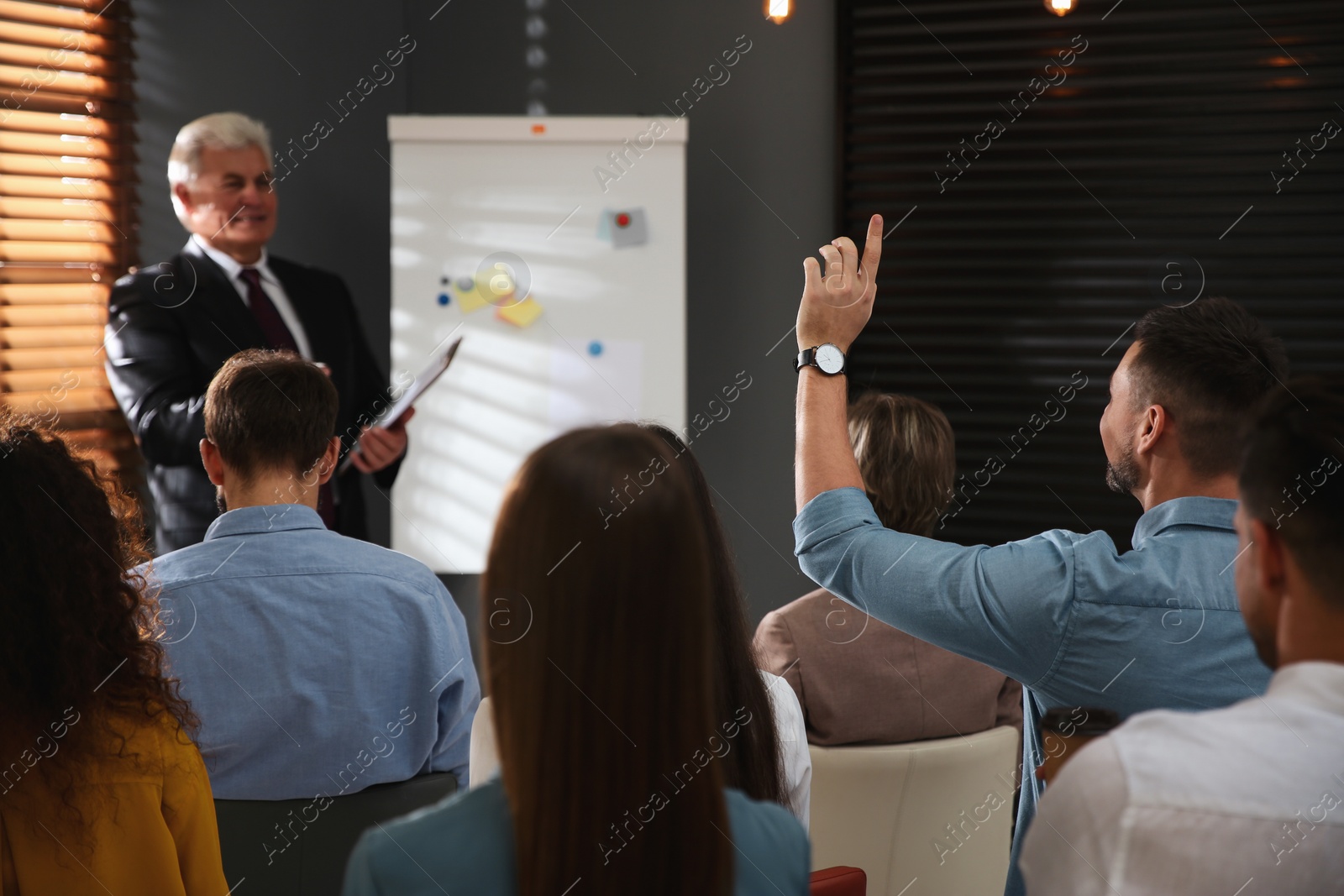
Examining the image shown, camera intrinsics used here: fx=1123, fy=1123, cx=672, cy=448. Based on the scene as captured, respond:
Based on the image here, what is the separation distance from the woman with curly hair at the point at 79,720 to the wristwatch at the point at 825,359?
83cm

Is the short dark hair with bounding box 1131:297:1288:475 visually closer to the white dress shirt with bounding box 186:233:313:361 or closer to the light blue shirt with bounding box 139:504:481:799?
the light blue shirt with bounding box 139:504:481:799

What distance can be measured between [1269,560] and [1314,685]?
10 cm

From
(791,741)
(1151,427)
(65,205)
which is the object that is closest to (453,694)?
(791,741)

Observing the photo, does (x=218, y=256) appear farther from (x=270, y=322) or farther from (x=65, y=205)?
(x=65, y=205)

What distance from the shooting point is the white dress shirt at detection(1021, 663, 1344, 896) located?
0.71 m

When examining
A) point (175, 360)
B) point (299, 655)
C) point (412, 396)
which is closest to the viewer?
point (299, 655)

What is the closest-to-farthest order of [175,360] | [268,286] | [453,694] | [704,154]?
1. [453,694]
2. [175,360]
3. [268,286]
4. [704,154]

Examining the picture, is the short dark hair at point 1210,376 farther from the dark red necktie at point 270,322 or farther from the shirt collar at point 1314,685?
the dark red necktie at point 270,322

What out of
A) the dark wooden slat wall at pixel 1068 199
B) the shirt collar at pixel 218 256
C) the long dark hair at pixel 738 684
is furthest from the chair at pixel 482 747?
the dark wooden slat wall at pixel 1068 199

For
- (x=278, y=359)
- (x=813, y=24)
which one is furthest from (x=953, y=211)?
(x=278, y=359)

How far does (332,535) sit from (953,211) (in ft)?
8.81

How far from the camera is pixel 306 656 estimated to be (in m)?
1.66

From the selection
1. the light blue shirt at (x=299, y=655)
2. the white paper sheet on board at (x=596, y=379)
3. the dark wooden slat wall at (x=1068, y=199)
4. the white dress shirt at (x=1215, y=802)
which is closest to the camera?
the white dress shirt at (x=1215, y=802)

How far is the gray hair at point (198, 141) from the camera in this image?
3.16m
